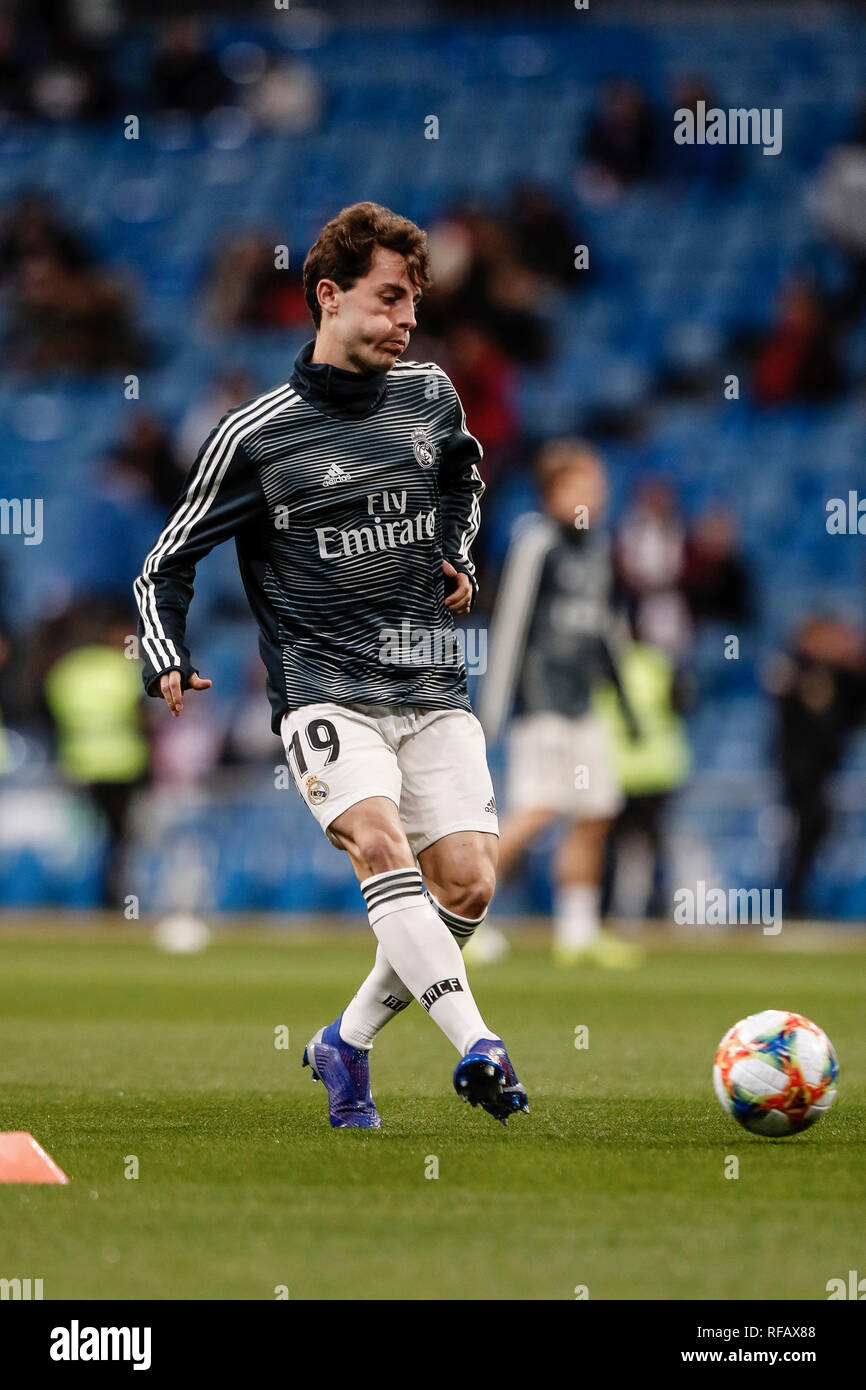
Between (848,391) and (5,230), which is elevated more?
(5,230)

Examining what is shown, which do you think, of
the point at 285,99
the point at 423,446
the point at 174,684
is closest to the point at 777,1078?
the point at 174,684

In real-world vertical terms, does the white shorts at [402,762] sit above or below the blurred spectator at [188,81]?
below

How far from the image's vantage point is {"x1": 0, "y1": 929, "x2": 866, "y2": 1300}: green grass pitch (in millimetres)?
4156

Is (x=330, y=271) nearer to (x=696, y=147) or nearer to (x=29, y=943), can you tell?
(x=29, y=943)

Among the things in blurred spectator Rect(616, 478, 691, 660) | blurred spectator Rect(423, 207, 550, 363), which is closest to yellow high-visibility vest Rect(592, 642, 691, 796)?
blurred spectator Rect(616, 478, 691, 660)

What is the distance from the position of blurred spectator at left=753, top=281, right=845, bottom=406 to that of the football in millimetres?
14397

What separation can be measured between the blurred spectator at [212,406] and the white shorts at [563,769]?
19.6 feet

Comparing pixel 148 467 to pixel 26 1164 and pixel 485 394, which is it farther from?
pixel 26 1164

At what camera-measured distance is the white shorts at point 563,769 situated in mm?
12984

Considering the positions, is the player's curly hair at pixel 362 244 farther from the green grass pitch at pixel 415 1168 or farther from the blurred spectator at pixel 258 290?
the blurred spectator at pixel 258 290

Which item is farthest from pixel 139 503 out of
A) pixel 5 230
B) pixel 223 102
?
pixel 223 102

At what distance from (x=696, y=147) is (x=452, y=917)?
1648cm

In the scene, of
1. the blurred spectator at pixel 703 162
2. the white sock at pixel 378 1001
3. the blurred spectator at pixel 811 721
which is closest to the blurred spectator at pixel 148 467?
the blurred spectator at pixel 811 721

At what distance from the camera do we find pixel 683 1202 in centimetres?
487
